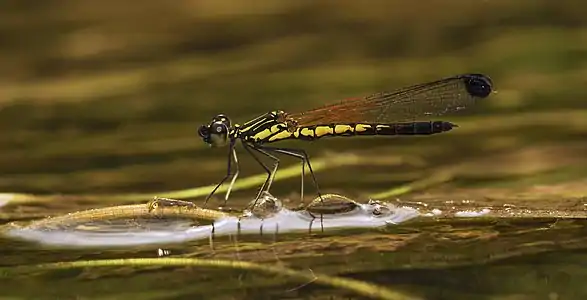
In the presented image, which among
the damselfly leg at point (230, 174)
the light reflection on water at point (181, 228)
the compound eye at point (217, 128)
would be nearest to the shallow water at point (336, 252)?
the light reflection on water at point (181, 228)

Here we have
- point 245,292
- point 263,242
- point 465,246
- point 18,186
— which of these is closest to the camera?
point 245,292

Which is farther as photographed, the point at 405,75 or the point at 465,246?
the point at 405,75

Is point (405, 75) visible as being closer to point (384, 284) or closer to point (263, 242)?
point (263, 242)

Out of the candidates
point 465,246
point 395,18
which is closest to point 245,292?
point 465,246

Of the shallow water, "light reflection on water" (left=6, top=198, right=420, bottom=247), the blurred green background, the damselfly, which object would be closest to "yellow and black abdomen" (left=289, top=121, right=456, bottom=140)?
the damselfly

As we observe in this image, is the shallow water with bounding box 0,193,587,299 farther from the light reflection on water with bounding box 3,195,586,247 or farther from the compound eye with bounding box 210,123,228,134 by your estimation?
the compound eye with bounding box 210,123,228,134

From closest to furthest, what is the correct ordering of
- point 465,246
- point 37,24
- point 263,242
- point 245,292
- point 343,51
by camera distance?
point 245,292
point 465,246
point 263,242
point 343,51
point 37,24

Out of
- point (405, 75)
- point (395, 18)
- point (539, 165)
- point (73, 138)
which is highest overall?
point (395, 18)

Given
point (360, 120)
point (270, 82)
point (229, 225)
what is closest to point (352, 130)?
point (360, 120)
